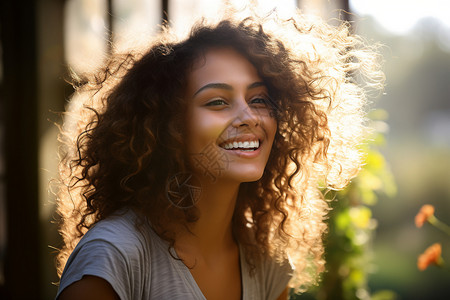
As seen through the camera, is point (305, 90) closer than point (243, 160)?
No

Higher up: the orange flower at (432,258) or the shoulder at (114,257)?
the shoulder at (114,257)

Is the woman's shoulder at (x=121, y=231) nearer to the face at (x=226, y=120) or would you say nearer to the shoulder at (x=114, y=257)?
the shoulder at (x=114, y=257)

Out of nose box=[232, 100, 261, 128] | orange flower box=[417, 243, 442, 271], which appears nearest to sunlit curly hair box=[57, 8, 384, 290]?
nose box=[232, 100, 261, 128]

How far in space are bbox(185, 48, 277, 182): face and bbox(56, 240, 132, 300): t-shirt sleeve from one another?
347 millimetres

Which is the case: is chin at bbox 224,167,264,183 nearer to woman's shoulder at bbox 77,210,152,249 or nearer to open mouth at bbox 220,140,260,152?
open mouth at bbox 220,140,260,152

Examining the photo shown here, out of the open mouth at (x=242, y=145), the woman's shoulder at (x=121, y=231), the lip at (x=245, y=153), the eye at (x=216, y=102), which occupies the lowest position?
the woman's shoulder at (x=121, y=231)

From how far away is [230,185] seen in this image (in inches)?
53.1

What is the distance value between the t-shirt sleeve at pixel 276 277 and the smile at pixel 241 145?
1.58 ft

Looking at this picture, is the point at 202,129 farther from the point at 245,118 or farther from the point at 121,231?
the point at 121,231

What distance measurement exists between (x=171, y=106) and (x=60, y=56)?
203 cm

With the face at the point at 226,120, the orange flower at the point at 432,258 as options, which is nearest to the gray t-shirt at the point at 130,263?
the face at the point at 226,120

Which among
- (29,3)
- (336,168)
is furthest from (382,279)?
(29,3)

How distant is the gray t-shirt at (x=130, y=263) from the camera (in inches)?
41.4

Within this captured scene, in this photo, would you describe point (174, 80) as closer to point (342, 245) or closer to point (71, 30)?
point (342, 245)
